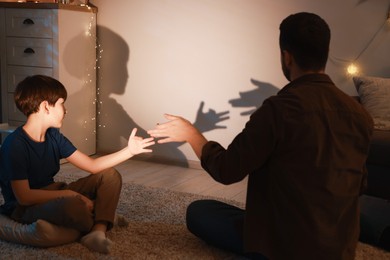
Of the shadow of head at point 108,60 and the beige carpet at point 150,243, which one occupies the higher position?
the shadow of head at point 108,60

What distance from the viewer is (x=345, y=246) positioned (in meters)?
1.39

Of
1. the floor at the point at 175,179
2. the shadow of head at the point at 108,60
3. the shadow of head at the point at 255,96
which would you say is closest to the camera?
the floor at the point at 175,179

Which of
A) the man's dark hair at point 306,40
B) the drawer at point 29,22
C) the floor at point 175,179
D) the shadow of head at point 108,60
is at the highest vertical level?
the man's dark hair at point 306,40

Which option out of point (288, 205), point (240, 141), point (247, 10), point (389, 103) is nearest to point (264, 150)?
point (240, 141)

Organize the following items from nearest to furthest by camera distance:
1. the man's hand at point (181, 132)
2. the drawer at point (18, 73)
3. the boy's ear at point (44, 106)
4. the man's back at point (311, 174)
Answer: the man's back at point (311, 174)
the man's hand at point (181, 132)
the boy's ear at point (44, 106)
the drawer at point (18, 73)

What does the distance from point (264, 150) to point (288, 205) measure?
0.60 feet

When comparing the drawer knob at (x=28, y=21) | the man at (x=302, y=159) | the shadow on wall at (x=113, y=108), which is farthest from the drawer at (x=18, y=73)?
the man at (x=302, y=159)

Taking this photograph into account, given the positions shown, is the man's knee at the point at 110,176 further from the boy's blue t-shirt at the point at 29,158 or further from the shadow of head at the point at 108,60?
the shadow of head at the point at 108,60

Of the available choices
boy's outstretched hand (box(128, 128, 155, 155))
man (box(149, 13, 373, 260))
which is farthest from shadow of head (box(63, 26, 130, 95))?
man (box(149, 13, 373, 260))

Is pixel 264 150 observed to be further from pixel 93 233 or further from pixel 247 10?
pixel 247 10

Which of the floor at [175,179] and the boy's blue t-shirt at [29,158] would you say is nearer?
the boy's blue t-shirt at [29,158]

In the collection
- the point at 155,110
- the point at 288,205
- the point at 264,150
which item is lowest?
the point at 155,110

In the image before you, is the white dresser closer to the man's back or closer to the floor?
the floor

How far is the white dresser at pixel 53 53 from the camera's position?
120 inches
